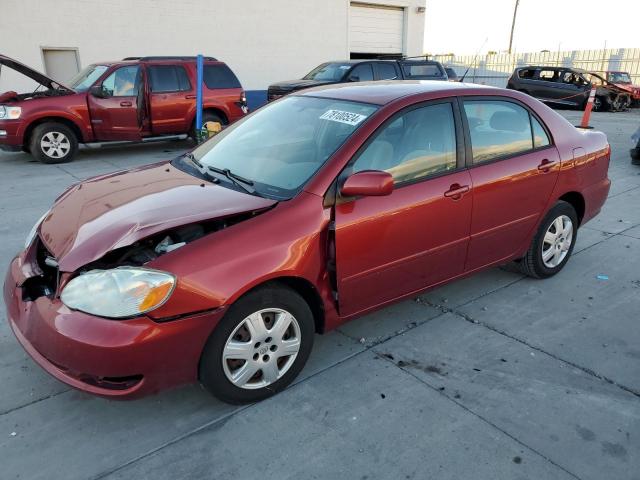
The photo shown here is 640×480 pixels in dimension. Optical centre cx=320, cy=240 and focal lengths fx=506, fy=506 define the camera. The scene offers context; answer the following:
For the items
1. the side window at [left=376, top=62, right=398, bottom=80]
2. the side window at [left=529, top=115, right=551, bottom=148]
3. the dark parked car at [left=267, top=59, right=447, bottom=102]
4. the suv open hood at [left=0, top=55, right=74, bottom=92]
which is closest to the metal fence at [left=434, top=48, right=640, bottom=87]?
the dark parked car at [left=267, top=59, right=447, bottom=102]

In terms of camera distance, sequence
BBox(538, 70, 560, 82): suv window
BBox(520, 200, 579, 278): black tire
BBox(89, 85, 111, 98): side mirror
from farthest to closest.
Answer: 1. BBox(538, 70, 560, 82): suv window
2. BBox(89, 85, 111, 98): side mirror
3. BBox(520, 200, 579, 278): black tire

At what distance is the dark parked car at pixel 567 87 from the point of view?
19.2m

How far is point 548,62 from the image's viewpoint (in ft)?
89.4

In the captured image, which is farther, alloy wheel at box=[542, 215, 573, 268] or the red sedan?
alloy wheel at box=[542, 215, 573, 268]

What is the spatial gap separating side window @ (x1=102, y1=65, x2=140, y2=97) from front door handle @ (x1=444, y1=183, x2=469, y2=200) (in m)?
7.85

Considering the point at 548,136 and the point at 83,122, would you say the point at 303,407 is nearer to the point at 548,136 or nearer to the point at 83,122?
the point at 548,136

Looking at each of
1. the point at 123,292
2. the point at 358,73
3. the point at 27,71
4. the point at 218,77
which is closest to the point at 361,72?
the point at 358,73

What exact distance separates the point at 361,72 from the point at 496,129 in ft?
31.4

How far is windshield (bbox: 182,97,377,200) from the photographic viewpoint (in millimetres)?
2984

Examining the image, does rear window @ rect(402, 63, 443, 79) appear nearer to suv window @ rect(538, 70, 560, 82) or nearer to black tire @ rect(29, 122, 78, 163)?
suv window @ rect(538, 70, 560, 82)

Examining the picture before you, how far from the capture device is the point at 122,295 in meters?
2.30

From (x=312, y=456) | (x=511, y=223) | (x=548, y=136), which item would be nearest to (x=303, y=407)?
(x=312, y=456)

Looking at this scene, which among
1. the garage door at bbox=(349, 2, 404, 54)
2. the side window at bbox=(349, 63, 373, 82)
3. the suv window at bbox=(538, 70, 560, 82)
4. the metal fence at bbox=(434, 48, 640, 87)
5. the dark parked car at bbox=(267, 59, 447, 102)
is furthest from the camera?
the metal fence at bbox=(434, 48, 640, 87)

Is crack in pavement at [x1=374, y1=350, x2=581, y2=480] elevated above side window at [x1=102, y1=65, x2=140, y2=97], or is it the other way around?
side window at [x1=102, y1=65, x2=140, y2=97]
